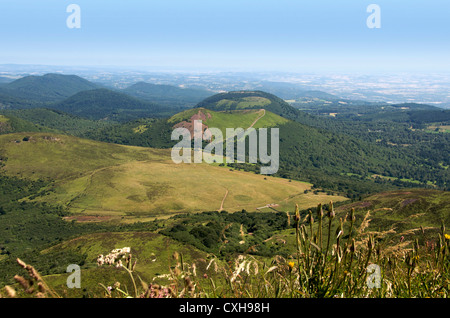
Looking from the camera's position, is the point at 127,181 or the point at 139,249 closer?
the point at 139,249

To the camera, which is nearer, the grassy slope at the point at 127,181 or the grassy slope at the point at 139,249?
the grassy slope at the point at 139,249

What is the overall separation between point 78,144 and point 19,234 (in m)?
91.6

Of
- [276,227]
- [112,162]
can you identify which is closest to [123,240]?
[276,227]

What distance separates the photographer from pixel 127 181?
13700 cm

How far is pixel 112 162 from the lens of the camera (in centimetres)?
16662

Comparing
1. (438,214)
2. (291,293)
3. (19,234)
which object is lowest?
(19,234)

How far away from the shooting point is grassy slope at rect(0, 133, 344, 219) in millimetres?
119000

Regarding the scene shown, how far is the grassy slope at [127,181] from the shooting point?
119 metres

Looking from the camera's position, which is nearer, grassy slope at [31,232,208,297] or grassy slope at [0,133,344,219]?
grassy slope at [31,232,208,297]

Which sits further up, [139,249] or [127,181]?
[139,249]
